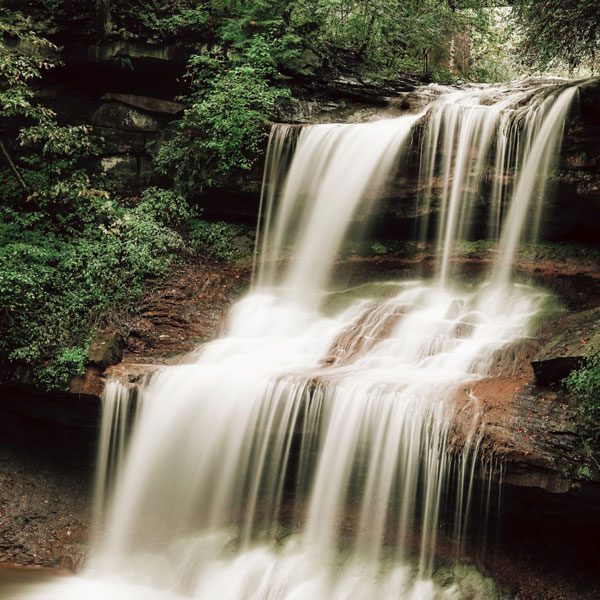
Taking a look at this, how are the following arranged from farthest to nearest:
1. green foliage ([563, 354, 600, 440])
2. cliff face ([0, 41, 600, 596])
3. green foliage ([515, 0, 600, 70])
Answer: green foliage ([515, 0, 600, 70]) < cliff face ([0, 41, 600, 596]) < green foliage ([563, 354, 600, 440])

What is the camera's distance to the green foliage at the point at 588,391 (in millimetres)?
5309

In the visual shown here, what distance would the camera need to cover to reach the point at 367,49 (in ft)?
43.8

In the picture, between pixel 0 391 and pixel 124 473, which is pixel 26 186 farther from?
pixel 124 473

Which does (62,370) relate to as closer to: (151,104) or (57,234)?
(57,234)

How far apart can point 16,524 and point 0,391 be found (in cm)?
180

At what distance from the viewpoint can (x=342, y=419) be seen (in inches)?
249

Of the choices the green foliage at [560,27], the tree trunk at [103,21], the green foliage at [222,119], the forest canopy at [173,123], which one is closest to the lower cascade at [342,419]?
the green foliage at [222,119]

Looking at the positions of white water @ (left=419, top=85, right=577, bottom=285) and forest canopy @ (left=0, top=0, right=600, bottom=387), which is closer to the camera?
white water @ (left=419, top=85, right=577, bottom=285)

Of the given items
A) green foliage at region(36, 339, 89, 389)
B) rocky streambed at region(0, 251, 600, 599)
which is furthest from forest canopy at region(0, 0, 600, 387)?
green foliage at region(36, 339, 89, 389)

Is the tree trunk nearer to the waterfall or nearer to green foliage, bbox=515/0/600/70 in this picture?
the waterfall

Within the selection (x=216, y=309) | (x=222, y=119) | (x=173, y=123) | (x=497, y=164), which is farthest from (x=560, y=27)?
(x=216, y=309)

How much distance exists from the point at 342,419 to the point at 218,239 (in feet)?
19.6

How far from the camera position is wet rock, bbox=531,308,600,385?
234 inches

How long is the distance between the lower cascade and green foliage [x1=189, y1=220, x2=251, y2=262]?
1334 millimetres
